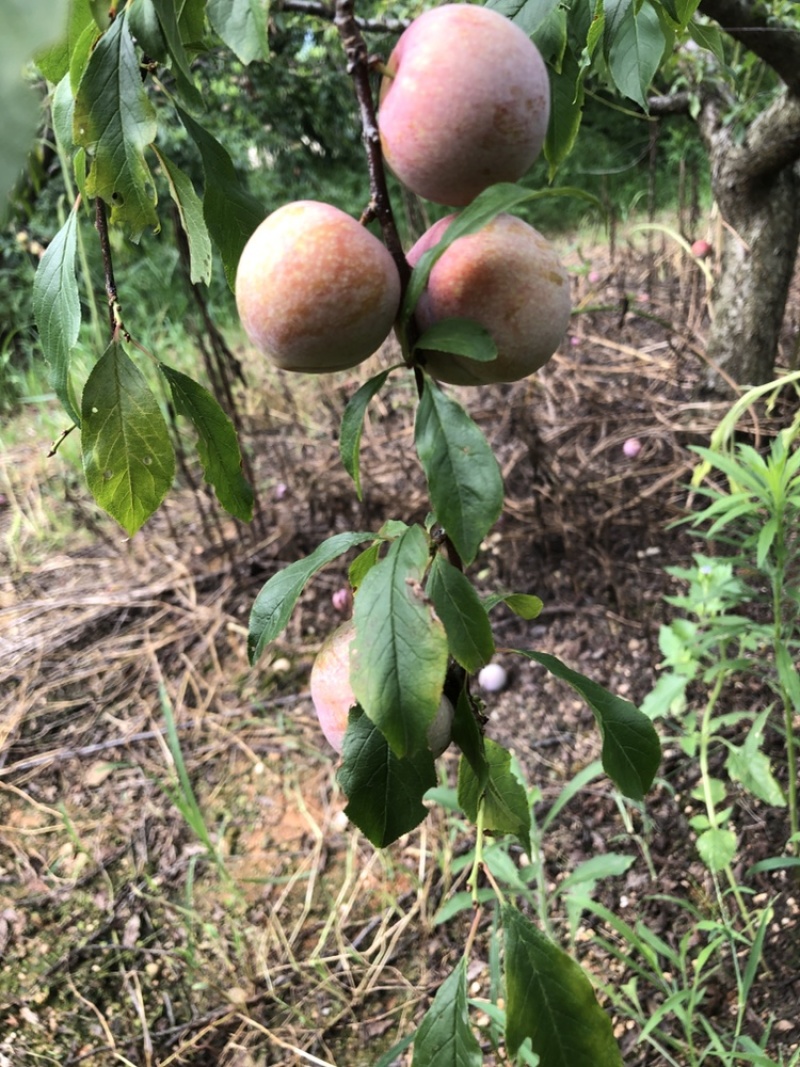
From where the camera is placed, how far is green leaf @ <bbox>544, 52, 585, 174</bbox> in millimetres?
474

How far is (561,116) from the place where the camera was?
474 mm

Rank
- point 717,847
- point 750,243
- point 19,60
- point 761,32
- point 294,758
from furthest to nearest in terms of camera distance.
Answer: point 750,243, point 294,758, point 761,32, point 717,847, point 19,60

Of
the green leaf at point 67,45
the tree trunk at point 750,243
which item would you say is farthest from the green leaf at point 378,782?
the tree trunk at point 750,243

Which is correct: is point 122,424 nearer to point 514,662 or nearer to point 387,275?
point 387,275

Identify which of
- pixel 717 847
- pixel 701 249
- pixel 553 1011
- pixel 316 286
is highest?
pixel 316 286

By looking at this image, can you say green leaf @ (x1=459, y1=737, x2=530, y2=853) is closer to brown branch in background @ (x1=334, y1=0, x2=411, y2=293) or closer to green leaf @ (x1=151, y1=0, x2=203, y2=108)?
brown branch in background @ (x1=334, y1=0, x2=411, y2=293)

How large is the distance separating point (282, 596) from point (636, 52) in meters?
0.41

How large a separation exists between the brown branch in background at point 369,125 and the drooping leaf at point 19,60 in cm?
26

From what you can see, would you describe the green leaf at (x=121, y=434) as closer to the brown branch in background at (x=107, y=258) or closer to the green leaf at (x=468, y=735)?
the brown branch in background at (x=107, y=258)

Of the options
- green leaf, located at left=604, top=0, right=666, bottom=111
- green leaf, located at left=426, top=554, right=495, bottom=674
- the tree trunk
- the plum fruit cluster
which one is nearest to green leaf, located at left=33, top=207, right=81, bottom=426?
the plum fruit cluster

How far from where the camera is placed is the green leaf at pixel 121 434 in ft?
1.43

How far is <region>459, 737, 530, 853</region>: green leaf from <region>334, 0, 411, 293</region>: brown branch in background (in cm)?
29

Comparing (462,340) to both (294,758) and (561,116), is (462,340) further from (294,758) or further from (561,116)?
(294,758)

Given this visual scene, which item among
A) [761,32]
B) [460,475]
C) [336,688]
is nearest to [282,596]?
[336,688]
